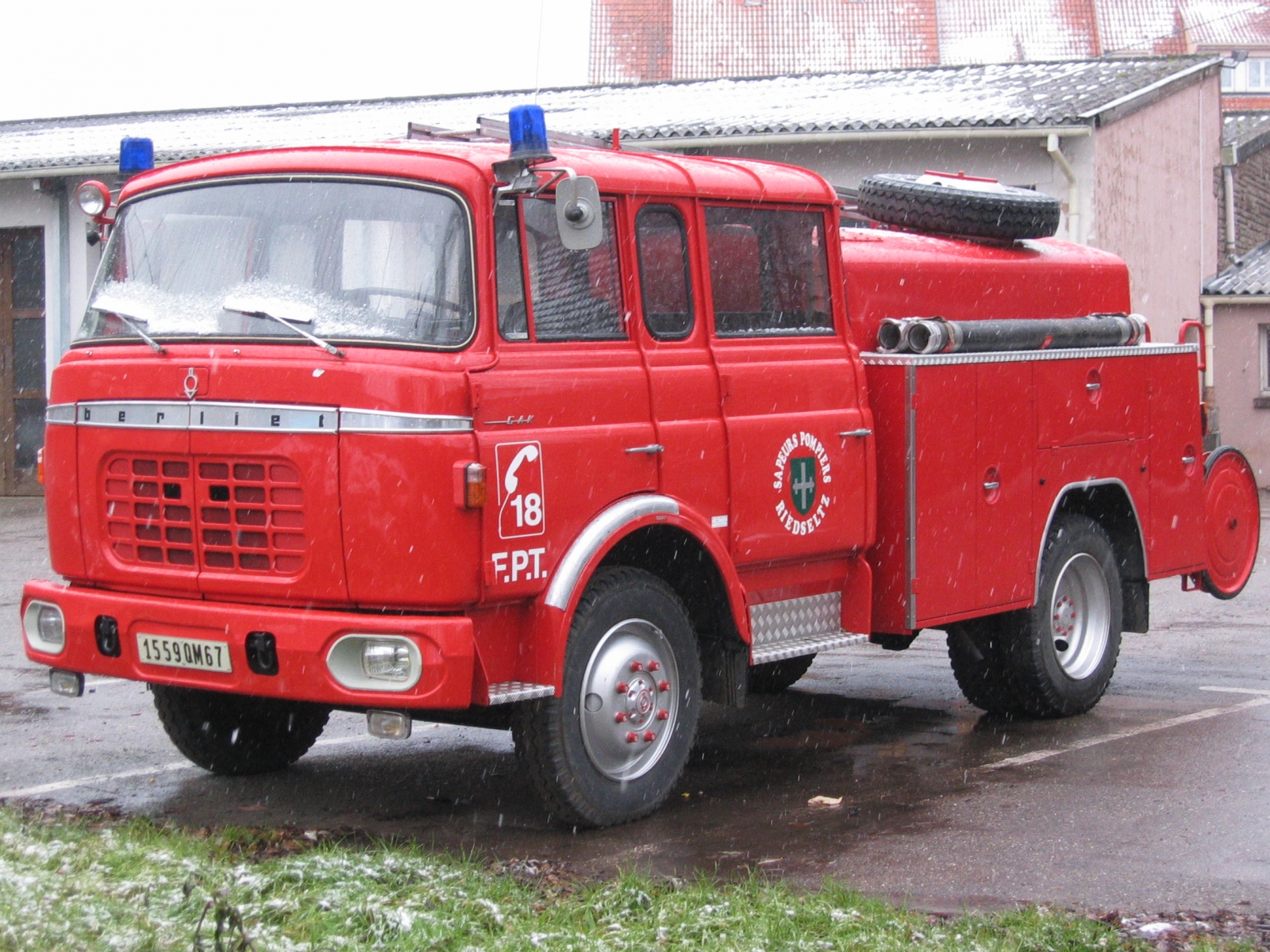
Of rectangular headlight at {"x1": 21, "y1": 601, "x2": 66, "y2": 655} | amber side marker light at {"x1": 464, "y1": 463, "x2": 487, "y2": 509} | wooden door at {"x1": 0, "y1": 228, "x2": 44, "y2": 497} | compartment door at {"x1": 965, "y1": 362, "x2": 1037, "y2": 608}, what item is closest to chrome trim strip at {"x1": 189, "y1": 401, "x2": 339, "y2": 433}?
amber side marker light at {"x1": 464, "y1": 463, "x2": 487, "y2": 509}

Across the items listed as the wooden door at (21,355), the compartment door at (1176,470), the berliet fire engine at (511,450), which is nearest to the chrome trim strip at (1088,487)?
the compartment door at (1176,470)

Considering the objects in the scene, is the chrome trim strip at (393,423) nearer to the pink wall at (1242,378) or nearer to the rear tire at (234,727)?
the rear tire at (234,727)

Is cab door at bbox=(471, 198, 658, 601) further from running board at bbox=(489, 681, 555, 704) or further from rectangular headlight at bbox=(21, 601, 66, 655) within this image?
rectangular headlight at bbox=(21, 601, 66, 655)

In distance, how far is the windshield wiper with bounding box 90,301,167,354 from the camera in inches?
240

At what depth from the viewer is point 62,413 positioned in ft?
20.7

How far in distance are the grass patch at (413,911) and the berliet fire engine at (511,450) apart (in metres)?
0.60

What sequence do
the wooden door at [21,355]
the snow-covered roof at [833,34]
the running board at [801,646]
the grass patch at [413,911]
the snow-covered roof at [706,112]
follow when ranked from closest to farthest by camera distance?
the grass patch at [413,911] → the running board at [801,646] → the snow-covered roof at [706,112] → the wooden door at [21,355] → the snow-covered roof at [833,34]

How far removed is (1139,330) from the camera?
29.9 ft

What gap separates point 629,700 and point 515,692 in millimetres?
667

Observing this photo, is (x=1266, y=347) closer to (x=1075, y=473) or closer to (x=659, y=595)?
(x=1075, y=473)

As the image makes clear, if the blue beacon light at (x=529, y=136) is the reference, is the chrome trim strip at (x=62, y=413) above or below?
below

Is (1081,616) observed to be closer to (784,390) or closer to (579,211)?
(784,390)

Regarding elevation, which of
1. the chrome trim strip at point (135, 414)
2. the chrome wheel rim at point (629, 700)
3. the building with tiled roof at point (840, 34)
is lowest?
the chrome wheel rim at point (629, 700)

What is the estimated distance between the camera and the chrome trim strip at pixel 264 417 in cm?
567
